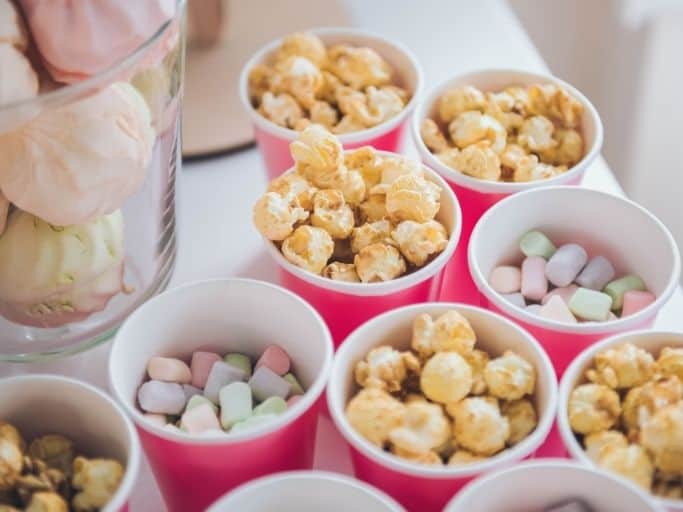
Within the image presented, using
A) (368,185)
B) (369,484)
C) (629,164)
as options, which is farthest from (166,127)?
(629,164)

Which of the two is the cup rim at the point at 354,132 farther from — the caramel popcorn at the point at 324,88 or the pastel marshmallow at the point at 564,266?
the pastel marshmallow at the point at 564,266

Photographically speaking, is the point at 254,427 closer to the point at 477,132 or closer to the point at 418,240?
the point at 418,240

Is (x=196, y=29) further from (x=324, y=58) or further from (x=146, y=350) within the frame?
(x=146, y=350)

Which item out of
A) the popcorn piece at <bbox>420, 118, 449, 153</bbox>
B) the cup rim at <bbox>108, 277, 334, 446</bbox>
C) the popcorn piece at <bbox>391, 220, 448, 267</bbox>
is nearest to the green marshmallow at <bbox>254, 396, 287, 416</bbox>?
the cup rim at <bbox>108, 277, 334, 446</bbox>

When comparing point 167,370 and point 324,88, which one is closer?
point 167,370

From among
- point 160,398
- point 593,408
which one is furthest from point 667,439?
point 160,398
